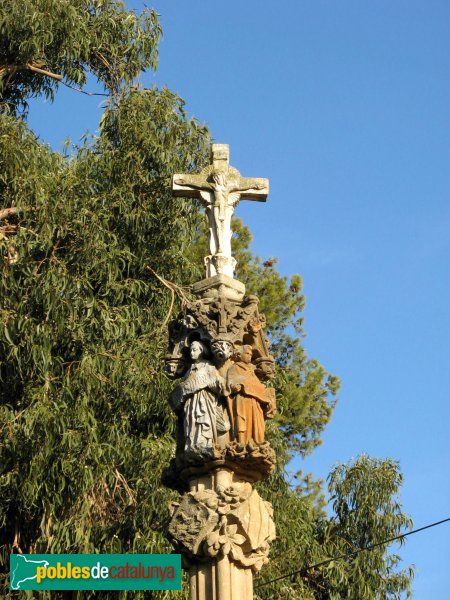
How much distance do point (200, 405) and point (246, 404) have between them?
309 mm

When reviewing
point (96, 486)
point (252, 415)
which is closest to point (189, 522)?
point (252, 415)

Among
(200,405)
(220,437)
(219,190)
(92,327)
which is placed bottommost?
(220,437)

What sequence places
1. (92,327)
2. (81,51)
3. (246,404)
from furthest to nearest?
(81,51) → (92,327) → (246,404)

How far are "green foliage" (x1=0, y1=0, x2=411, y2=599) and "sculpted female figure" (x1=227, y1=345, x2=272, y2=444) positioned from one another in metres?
4.78

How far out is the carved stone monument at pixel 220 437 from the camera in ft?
24.7

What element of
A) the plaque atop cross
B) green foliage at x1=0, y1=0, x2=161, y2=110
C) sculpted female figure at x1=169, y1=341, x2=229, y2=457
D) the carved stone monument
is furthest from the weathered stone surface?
green foliage at x1=0, y1=0, x2=161, y2=110

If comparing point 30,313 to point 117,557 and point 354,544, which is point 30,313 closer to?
point 117,557

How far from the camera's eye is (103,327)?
1409 centimetres

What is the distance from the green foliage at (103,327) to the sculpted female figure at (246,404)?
4781 mm

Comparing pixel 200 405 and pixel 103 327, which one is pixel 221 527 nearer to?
pixel 200 405

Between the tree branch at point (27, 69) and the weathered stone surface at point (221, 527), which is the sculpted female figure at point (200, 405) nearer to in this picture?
the weathered stone surface at point (221, 527)

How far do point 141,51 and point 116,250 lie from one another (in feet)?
13.4

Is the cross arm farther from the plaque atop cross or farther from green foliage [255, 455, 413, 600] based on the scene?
green foliage [255, 455, 413, 600]

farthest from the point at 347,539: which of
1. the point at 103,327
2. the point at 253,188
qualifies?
the point at 253,188
